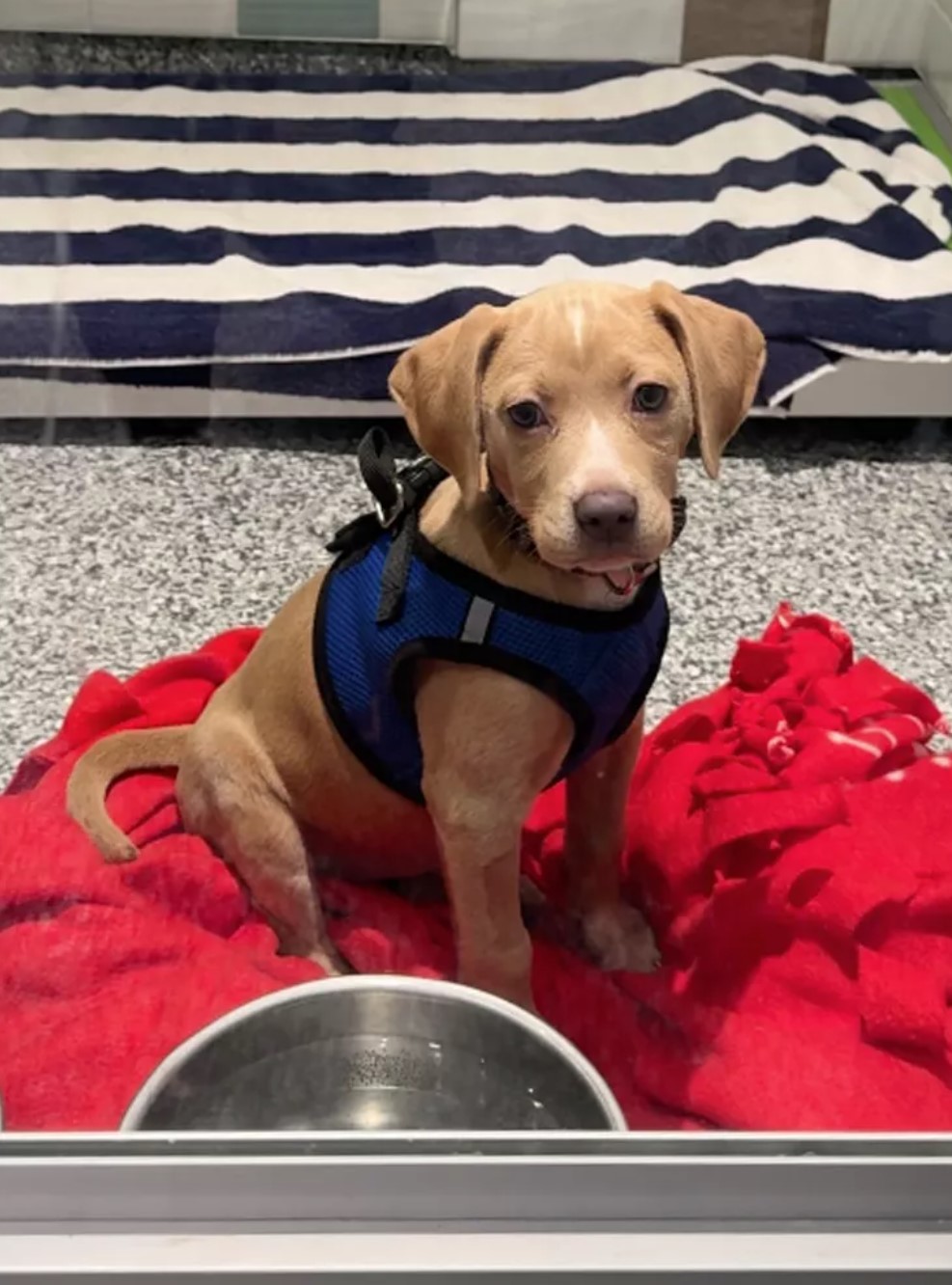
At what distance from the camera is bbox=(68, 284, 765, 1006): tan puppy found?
108cm

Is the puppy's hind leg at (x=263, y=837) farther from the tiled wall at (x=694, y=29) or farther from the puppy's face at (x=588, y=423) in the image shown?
the tiled wall at (x=694, y=29)

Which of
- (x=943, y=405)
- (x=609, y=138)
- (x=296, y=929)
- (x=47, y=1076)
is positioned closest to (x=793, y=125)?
(x=609, y=138)

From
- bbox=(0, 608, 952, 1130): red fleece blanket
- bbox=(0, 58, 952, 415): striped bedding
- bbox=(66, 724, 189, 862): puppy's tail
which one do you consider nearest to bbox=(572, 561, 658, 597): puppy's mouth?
bbox=(0, 608, 952, 1130): red fleece blanket

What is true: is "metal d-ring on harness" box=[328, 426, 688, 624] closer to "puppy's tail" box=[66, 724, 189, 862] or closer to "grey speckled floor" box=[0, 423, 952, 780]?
"puppy's tail" box=[66, 724, 189, 862]

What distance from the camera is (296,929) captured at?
1.35 m

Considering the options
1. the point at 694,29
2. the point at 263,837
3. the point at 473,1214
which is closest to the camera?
the point at 473,1214

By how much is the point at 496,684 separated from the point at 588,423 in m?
0.21

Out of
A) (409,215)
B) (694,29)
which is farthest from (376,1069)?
(694,29)

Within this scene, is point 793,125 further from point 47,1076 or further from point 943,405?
point 47,1076

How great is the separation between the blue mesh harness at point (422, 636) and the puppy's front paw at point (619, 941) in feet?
0.62

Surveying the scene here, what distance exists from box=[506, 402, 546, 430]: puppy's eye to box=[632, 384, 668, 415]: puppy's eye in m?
0.06

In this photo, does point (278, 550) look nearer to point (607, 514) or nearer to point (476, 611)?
point (476, 611)

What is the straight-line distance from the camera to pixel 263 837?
135 centimetres

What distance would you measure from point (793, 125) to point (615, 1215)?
172 centimetres
